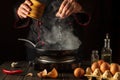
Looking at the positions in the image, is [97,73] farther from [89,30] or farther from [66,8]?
[89,30]

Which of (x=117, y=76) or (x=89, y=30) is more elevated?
(x=89, y=30)

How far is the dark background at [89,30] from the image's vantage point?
4465mm

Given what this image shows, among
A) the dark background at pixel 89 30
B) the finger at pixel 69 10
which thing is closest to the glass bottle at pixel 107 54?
the finger at pixel 69 10

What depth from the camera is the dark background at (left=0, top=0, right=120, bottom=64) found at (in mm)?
4465

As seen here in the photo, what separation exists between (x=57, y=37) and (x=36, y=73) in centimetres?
126

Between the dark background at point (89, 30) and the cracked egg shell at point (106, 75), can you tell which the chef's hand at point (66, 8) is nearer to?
the cracked egg shell at point (106, 75)

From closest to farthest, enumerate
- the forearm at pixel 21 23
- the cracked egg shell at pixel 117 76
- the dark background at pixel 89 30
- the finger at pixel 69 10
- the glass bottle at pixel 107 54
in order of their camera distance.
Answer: the cracked egg shell at pixel 117 76 < the glass bottle at pixel 107 54 < the finger at pixel 69 10 < the forearm at pixel 21 23 < the dark background at pixel 89 30

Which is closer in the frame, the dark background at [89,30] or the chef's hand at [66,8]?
the chef's hand at [66,8]

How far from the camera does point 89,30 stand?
4.50m

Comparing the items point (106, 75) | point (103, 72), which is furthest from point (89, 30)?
point (106, 75)

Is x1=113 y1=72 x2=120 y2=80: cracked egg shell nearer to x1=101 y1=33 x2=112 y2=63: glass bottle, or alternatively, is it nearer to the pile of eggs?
the pile of eggs

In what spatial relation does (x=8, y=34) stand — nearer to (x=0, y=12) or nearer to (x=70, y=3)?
(x=0, y=12)

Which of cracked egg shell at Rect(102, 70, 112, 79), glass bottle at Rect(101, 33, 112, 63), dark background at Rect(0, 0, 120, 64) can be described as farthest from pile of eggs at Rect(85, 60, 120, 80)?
dark background at Rect(0, 0, 120, 64)

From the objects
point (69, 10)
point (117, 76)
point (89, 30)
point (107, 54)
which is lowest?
point (117, 76)
